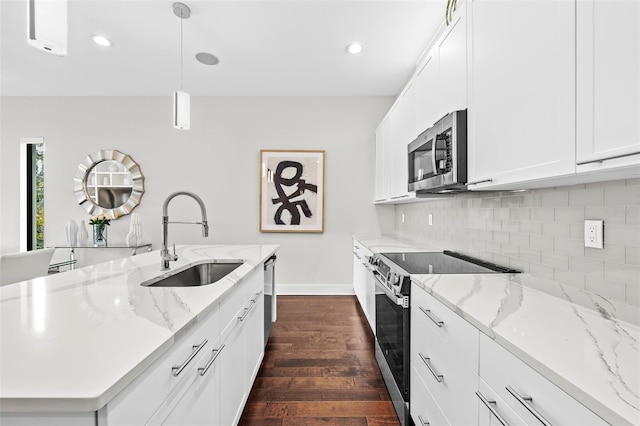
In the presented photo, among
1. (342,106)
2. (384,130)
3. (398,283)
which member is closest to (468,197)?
(398,283)

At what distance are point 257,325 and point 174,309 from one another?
1125 millimetres

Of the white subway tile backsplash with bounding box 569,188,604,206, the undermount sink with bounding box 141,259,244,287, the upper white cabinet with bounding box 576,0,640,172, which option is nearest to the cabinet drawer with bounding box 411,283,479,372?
the upper white cabinet with bounding box 576,0,640,172

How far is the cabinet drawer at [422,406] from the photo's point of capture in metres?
1.26

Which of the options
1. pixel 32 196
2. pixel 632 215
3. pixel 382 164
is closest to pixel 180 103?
pixel 382 164

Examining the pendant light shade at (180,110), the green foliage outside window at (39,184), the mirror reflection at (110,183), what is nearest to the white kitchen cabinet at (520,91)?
the pendant light shade at (180,110)

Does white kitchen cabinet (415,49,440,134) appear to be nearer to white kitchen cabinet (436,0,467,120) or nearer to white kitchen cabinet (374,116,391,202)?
white kitchen cabinet (436,0,467,120)

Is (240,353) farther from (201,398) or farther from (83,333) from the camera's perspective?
(83,333)

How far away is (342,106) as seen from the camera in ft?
14.1

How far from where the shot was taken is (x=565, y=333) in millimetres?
837

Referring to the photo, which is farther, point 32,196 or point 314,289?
point 32,196

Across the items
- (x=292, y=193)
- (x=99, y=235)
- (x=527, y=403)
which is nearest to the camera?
(x=527, y=403)

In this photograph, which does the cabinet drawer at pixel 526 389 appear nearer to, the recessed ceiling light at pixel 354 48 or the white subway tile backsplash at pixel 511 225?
the white subway tile backsplash at pixel 511 225

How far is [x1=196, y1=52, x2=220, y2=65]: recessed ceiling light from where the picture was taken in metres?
3.21

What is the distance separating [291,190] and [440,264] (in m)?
2.60
